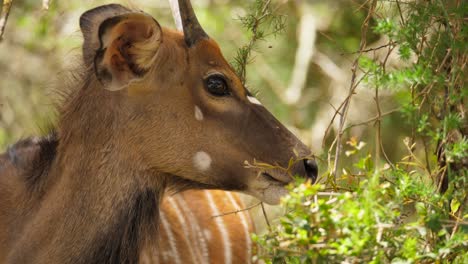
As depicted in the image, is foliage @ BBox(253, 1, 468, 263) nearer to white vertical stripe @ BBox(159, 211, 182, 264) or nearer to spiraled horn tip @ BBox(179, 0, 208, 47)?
spiraled horn tip @ BBox(179, 0, 208, 47)

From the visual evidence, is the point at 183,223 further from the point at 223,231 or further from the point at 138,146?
the point at 138,146

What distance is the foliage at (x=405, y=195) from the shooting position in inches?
138

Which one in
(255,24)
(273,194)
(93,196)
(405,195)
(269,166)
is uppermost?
(255,24)

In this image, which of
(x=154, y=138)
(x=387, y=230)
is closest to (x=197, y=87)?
(x=154, y=138)

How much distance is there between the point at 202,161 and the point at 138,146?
30 centimetres

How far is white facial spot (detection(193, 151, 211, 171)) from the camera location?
4551mm

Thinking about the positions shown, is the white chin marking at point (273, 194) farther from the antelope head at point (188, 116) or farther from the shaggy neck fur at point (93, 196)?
the shaggy neck fur at point (93, 196)

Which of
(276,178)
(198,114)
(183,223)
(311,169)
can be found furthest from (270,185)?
(183,223)

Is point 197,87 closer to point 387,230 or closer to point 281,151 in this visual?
point 281,151

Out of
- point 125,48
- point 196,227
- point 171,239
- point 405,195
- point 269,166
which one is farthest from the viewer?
point 196,227

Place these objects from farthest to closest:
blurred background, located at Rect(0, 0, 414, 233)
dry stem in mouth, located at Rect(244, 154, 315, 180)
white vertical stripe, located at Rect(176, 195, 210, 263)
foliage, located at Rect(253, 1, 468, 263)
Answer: blurred background, located at Rect(0, 0, 414, 233) < white vertical stripe, located at Rect(176, 195, 210, 263) < dry stem in mouth, located at Rect(244, 154, 315, 180) < foliage, located at Rect(253, 1, 468, 263)

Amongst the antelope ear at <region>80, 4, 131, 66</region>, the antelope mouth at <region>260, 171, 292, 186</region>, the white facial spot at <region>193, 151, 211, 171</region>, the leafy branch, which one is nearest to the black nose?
the antelope mouth at <region>260, 171, 292, 186</region>

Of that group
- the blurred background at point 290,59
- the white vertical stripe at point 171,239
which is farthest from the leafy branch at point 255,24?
the blurred background at point 290,59

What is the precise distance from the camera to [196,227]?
227 inches
